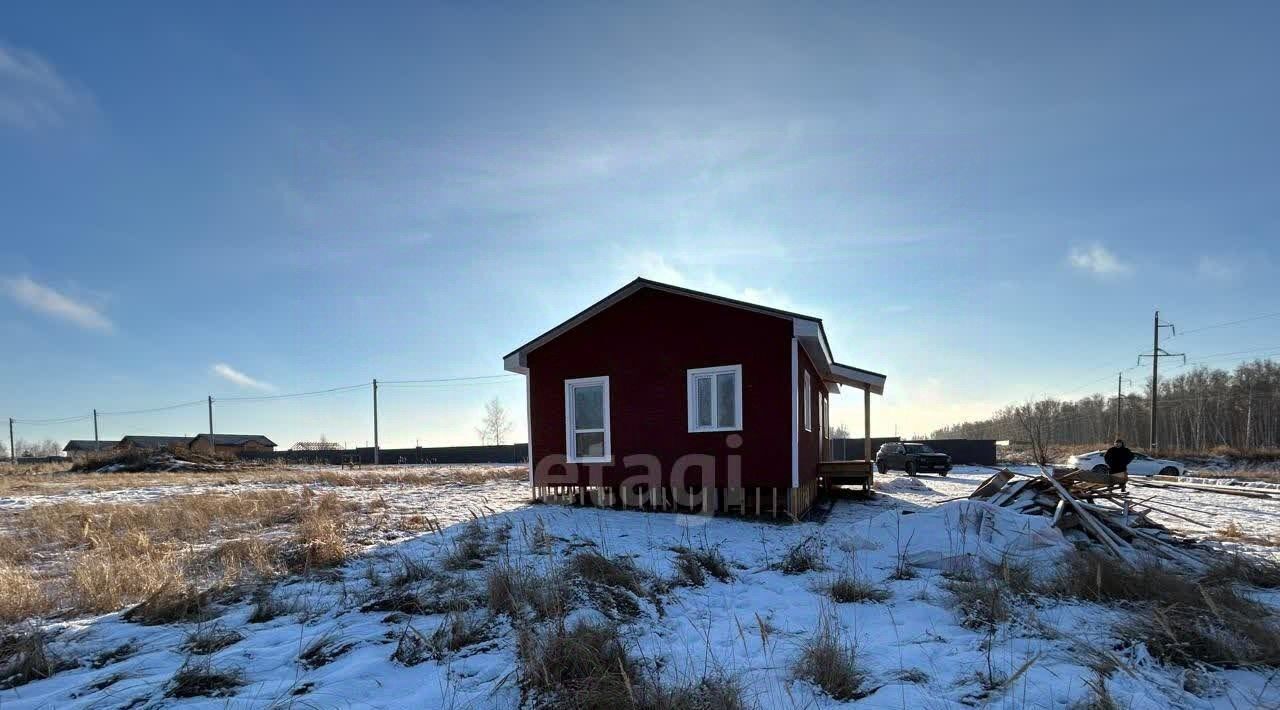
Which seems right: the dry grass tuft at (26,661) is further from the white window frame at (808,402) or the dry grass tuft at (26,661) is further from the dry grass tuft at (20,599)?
the white window frame at (808,402)

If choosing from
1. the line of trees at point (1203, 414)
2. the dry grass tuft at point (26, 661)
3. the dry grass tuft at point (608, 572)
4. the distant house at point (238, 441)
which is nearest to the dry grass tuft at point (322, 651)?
the dry grass tuft at point (26, 661)

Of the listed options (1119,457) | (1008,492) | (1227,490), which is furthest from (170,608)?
(1227,490)

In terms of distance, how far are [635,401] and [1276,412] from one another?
7225 centimetres

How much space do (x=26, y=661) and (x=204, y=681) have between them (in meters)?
1.18

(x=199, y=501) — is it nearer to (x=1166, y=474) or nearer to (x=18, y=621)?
(x=18, y=621)

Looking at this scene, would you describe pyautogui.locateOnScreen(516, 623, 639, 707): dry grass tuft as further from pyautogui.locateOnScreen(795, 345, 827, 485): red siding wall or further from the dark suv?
the dark suv

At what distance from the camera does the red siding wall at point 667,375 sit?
10617 millimetres

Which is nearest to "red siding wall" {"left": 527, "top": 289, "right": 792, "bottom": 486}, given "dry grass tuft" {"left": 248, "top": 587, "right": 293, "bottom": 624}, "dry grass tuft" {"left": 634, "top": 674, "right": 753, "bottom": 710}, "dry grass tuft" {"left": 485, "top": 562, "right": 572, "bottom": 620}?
"dry grass tuft" {"left": 485, "top": 562, "right": 572, "bottom": 620}

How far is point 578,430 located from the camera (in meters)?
12.3

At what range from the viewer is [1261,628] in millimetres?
4289

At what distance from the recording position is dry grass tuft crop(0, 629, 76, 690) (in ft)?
12.0

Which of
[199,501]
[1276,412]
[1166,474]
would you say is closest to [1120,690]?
[199,501]

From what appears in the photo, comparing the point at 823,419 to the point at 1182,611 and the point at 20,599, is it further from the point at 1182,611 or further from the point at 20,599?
the point at 20,599

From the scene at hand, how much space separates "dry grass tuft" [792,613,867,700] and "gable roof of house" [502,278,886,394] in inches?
265
